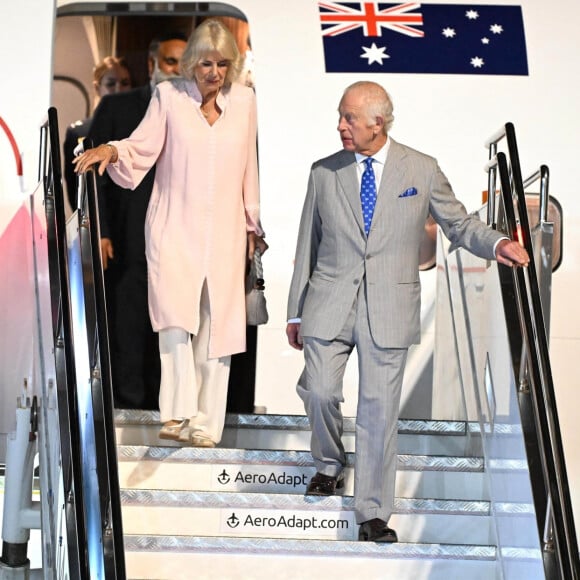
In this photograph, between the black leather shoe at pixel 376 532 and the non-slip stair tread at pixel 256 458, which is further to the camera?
the non-slip stair tread at pixel 256 458

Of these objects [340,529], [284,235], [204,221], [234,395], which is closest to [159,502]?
[340,529]

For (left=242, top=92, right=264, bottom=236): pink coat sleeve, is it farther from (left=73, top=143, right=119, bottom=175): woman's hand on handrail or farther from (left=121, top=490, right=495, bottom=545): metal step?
(left=121, top=490, right=495, bottom=545): metal step

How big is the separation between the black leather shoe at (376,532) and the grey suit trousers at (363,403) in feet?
0.09

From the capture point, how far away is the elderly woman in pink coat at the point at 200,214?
6215 mm

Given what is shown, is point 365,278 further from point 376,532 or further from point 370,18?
point 370,18

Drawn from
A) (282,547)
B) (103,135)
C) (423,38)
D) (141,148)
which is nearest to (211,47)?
(141,148)

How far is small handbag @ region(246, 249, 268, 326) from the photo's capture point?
21.0 ft

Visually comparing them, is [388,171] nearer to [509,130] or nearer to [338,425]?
[509,130]

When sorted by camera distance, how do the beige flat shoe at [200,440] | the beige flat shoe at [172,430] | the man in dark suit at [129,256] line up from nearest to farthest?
the beige flat shoe at [172,430] → the beige flat shoe at [200,440] → the man in dark suit at [129,256]

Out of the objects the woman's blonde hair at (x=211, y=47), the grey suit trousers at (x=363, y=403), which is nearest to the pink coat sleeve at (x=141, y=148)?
the woman's blonde hair at (x=211, y=47)

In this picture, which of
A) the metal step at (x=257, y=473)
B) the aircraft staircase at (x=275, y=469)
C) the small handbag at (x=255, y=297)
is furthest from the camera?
the small handbag at (x=255, y=297)

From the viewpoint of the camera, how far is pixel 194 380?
20.3 feet

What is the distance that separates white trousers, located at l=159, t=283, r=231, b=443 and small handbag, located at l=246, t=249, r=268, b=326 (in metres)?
0.21

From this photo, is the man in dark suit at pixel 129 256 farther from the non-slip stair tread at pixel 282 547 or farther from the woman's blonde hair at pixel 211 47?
the non-slip stair tread at pixel 282 547
